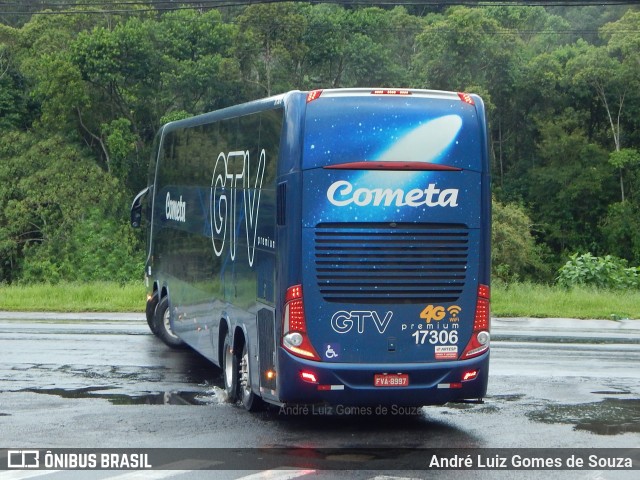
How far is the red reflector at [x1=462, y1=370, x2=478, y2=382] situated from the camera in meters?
11.7

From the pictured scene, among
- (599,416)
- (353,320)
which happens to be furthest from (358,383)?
(599,416)

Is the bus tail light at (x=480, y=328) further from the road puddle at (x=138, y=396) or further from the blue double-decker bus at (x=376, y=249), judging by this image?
the road puddle at (x=138, y=396)

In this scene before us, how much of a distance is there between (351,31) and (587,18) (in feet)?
106

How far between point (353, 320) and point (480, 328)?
1.34m

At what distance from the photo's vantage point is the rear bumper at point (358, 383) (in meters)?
11.4

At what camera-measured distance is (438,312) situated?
1158 cm

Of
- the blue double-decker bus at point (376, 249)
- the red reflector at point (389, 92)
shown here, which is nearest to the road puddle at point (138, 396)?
the blue double-decker bus at point (376, 249)

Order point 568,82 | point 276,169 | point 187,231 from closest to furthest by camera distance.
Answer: point 276,169 → point 187,231 → point 568,82

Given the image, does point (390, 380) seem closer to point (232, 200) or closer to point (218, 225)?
point (232, 200)

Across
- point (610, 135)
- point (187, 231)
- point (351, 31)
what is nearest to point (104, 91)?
point (351, 31)

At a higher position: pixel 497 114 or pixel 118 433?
pixel 497 114

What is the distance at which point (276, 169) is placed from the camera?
11867mm

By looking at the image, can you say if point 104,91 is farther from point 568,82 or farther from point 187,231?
point 187,231

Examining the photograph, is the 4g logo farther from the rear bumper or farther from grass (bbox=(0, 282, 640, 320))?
grass (bbox=(0, 282, 640, 320))
